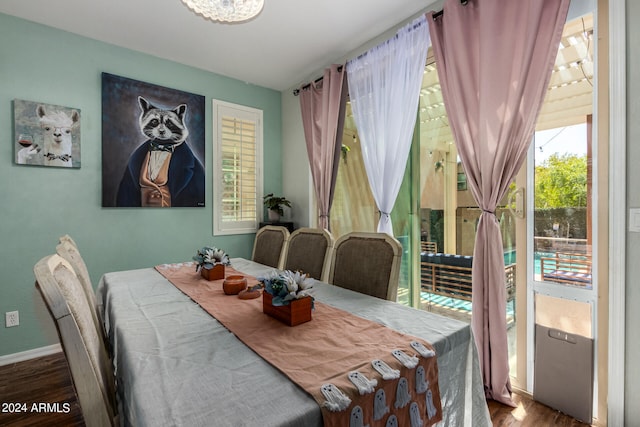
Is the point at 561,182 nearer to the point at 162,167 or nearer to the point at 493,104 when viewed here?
the point at 493,104

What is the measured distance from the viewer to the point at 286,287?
3.84ft

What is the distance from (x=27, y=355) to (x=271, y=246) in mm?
2144

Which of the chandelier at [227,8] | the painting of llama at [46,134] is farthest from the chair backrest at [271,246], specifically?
the painting of llama at [46,134]

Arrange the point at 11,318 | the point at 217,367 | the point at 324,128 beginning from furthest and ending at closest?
the point at 324,128 → the point at 11,318 → the point at 217,367

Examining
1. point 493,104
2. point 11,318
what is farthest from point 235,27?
point 11,318

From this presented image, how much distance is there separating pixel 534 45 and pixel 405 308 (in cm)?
160

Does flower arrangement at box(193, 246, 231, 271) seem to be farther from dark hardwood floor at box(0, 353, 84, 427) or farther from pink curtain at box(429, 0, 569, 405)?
pink curtain at box(429, 0, 569, 405)

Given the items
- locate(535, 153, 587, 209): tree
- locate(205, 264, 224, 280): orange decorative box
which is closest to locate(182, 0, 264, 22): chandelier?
locate(205, 264, 224, 280): orange decorative box

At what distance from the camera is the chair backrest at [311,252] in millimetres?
2065

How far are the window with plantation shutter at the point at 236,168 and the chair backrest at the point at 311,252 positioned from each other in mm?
1436

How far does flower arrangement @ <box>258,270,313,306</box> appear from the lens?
45.4 inches

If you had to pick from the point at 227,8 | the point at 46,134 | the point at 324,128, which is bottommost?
the point at 46,134

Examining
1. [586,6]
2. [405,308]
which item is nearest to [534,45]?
[586,6]

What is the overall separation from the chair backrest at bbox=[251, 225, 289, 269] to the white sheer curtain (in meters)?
0.83
